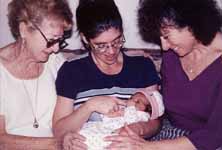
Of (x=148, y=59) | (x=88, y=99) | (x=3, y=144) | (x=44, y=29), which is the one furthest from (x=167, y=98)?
(x=3, y=144)

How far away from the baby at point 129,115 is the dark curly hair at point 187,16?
322mm

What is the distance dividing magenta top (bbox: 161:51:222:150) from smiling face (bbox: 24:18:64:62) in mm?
576

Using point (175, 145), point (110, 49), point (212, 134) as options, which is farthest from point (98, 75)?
point (212, 134)

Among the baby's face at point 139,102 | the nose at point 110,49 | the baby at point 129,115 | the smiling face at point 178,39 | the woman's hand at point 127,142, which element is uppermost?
the smiling face at point 178,39

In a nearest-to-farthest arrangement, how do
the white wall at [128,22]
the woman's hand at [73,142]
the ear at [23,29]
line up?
the woman's hand at [73,142]
the ear at [23,29]
the white wall at [128,22]

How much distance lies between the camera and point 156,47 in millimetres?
2545

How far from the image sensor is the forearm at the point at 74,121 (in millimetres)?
2043

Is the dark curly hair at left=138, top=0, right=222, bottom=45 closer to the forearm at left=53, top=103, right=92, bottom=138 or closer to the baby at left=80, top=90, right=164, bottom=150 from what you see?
the baby at left=80, top=90, right=164, bottom=150

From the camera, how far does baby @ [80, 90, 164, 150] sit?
6.13 ft

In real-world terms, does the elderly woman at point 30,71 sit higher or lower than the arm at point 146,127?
higher

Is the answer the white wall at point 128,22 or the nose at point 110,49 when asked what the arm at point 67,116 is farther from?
→ the white wall at point 128,22

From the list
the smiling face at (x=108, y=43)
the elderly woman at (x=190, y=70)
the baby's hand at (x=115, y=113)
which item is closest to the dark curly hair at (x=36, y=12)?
the smiling face at (x=108, y=43)

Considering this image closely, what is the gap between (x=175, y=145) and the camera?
1.95 metres

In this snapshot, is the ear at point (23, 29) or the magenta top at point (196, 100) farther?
the ear at point (23, 29)
